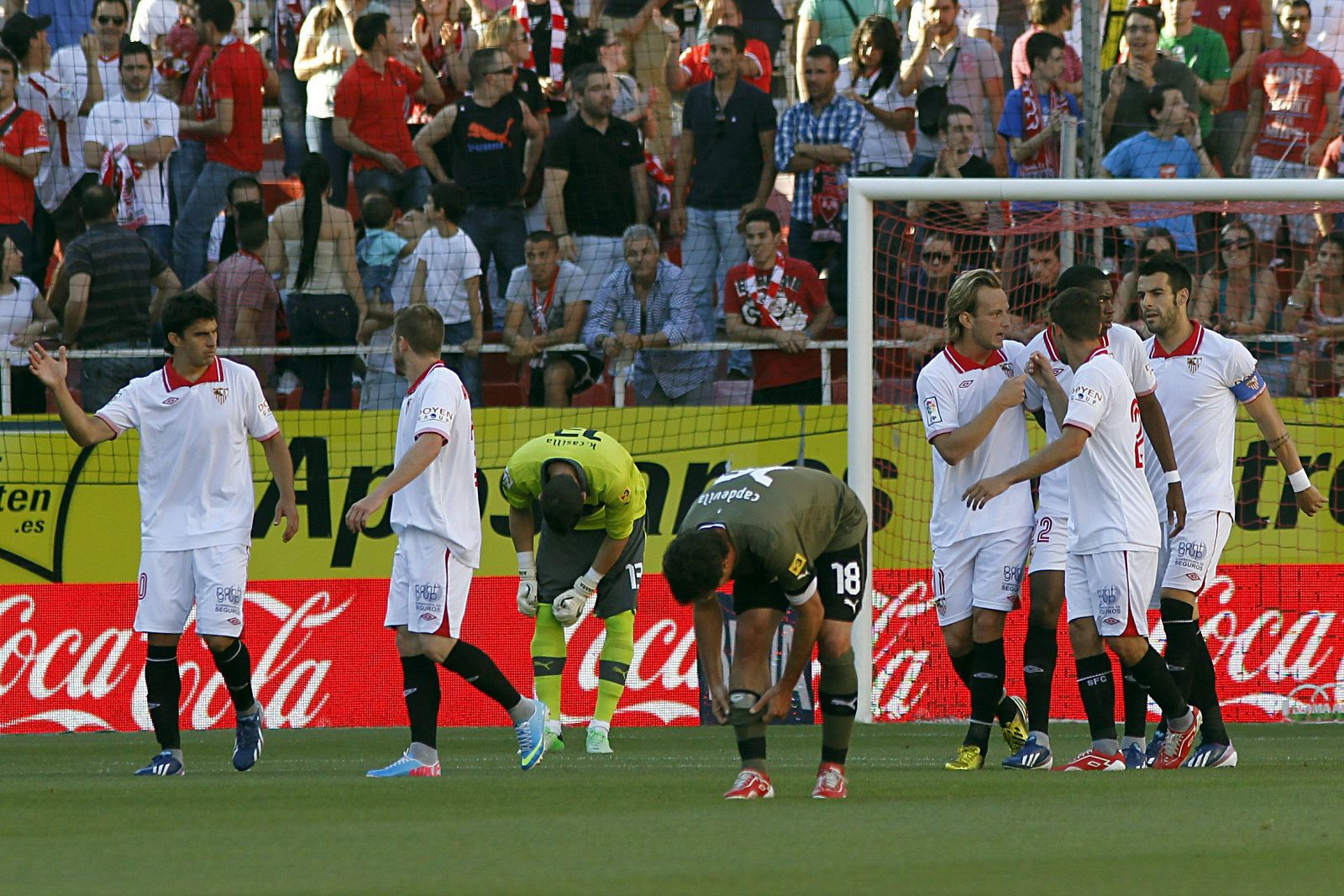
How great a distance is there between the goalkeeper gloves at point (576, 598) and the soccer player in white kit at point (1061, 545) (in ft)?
8.01

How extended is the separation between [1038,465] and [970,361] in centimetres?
84

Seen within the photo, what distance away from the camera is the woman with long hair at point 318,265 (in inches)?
529

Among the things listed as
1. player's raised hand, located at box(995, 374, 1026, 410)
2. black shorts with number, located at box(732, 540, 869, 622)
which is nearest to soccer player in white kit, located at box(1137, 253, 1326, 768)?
player's raised hand, located at box(995, 374, 1026, 410)

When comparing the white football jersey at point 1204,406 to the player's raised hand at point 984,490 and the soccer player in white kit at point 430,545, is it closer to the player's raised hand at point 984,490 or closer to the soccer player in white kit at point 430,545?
the player's raised hand at point 984,490

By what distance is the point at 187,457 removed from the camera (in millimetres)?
8586

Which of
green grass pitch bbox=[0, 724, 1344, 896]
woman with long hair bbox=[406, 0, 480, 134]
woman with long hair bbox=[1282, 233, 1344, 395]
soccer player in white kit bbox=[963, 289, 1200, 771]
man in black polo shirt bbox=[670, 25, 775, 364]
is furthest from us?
woman with long hair bbox=[406, 0, 480, 134]

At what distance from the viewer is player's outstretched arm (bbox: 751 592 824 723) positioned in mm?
6422

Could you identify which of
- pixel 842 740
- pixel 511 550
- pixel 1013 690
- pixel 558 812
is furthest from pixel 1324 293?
pixel 558 812

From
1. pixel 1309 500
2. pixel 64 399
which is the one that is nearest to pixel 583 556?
pixel 64 399

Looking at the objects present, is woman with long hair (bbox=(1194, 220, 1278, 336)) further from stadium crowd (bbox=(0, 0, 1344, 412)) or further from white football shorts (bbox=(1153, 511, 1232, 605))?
white football shorts (bbox=(1153, 511, 1232, 605))

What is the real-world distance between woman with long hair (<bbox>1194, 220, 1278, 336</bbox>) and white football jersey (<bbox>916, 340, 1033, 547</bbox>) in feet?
15.1

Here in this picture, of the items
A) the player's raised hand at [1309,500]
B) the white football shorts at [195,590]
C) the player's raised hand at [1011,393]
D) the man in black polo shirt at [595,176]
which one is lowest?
the white football shorts at [195,590]

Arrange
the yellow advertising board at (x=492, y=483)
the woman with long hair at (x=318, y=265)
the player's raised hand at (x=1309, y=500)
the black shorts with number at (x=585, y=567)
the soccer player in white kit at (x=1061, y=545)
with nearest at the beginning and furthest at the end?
1. the soccer player in white kit at (x=1061, y=545)
2. the player's raised hand at (x=1309, y=500)
3. the black shorts with number at (x=585, y=567)
4. the yellow advertising board at (x=492, y=483)
5. the woman with long hair at (x=318, y=265)

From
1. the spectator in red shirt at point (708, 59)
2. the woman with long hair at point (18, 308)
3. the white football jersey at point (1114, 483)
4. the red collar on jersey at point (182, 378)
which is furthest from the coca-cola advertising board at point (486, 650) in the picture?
the spectator in red shirt at point (708, 59)
